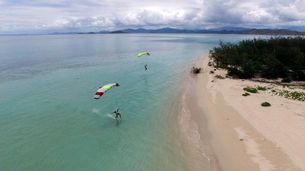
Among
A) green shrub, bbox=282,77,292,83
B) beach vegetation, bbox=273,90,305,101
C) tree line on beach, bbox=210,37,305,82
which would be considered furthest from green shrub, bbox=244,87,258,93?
tree line on beach, bbox=210,37,305,82

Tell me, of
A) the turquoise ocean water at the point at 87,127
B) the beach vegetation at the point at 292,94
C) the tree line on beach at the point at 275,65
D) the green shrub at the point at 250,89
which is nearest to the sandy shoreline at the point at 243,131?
the green shrub at the point at 250,89

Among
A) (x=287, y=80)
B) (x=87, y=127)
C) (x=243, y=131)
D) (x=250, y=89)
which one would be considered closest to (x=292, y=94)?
(x=250, y=89)

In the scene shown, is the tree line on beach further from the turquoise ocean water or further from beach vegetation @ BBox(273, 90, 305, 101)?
the turquoise ocean water

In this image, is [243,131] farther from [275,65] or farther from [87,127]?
[275,65]

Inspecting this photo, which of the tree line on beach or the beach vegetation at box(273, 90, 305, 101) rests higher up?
the tree line on beach

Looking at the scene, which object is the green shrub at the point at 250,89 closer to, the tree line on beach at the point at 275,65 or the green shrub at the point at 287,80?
the green shrub at the point at 287,80

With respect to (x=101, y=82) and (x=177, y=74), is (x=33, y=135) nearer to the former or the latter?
(x=101, y=82)

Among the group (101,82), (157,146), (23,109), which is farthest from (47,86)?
(157,146)

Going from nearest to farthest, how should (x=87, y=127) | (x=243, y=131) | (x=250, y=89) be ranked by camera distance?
A: (x=243, y=131), (x=87, y=127), (x=250, y=89)
